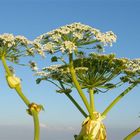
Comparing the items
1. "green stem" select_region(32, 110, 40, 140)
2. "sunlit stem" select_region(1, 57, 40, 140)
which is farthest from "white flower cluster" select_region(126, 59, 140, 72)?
"green stem" select_region(32, 110, 40, 140)

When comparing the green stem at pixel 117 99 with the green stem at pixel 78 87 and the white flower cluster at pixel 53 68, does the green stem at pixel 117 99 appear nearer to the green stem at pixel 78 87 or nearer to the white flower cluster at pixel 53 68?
the green stem at pixel 78 87

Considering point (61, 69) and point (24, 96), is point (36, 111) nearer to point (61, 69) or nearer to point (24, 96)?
point (24, 96)

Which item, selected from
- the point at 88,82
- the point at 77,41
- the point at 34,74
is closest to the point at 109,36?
the point at 77,41

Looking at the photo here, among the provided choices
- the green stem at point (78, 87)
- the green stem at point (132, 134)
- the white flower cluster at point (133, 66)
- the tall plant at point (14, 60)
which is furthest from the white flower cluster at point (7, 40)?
the white flower cluster at point (133, 66)

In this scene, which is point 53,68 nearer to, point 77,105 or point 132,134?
point 77,105

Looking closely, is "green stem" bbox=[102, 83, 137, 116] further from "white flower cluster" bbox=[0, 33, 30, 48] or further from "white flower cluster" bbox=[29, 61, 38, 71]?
"white flower cluster" bbox=[0, 33, 30, 48]
